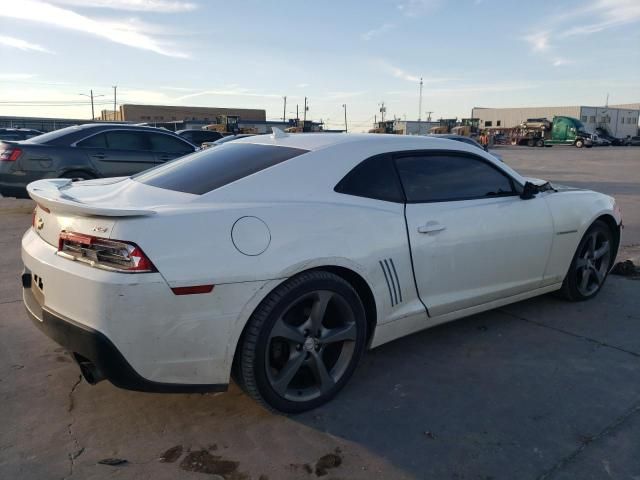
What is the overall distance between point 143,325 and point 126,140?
7.41m

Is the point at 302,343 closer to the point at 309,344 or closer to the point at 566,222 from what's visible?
the point at 309,344

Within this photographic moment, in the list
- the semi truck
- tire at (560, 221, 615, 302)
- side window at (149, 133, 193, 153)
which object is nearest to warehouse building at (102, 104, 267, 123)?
the semi truck

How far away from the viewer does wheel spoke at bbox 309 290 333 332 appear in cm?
282

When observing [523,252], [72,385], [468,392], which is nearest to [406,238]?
[468,392]

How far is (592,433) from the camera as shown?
8.87 ft

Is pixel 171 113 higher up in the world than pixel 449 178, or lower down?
higher up

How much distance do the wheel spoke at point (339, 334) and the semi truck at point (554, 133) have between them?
52.8 m

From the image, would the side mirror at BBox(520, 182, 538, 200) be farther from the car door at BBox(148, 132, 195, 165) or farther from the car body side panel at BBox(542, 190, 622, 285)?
the car door at BBox(148, 132, 195, 165)

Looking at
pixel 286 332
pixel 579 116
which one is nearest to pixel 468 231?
pixel 286 332

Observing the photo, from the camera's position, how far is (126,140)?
9023 millimetres

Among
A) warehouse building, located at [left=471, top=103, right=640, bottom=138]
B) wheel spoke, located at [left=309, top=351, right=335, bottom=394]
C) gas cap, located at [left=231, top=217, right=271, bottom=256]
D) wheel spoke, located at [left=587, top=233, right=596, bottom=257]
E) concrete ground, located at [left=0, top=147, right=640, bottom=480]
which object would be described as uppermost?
warehouse building, located at [left=471, top=103, right=640, bottom=138]

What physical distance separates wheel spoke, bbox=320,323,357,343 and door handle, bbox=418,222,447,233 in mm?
738

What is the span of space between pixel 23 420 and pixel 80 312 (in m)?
0.85

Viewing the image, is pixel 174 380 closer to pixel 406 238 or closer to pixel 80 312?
pixel 80 312
